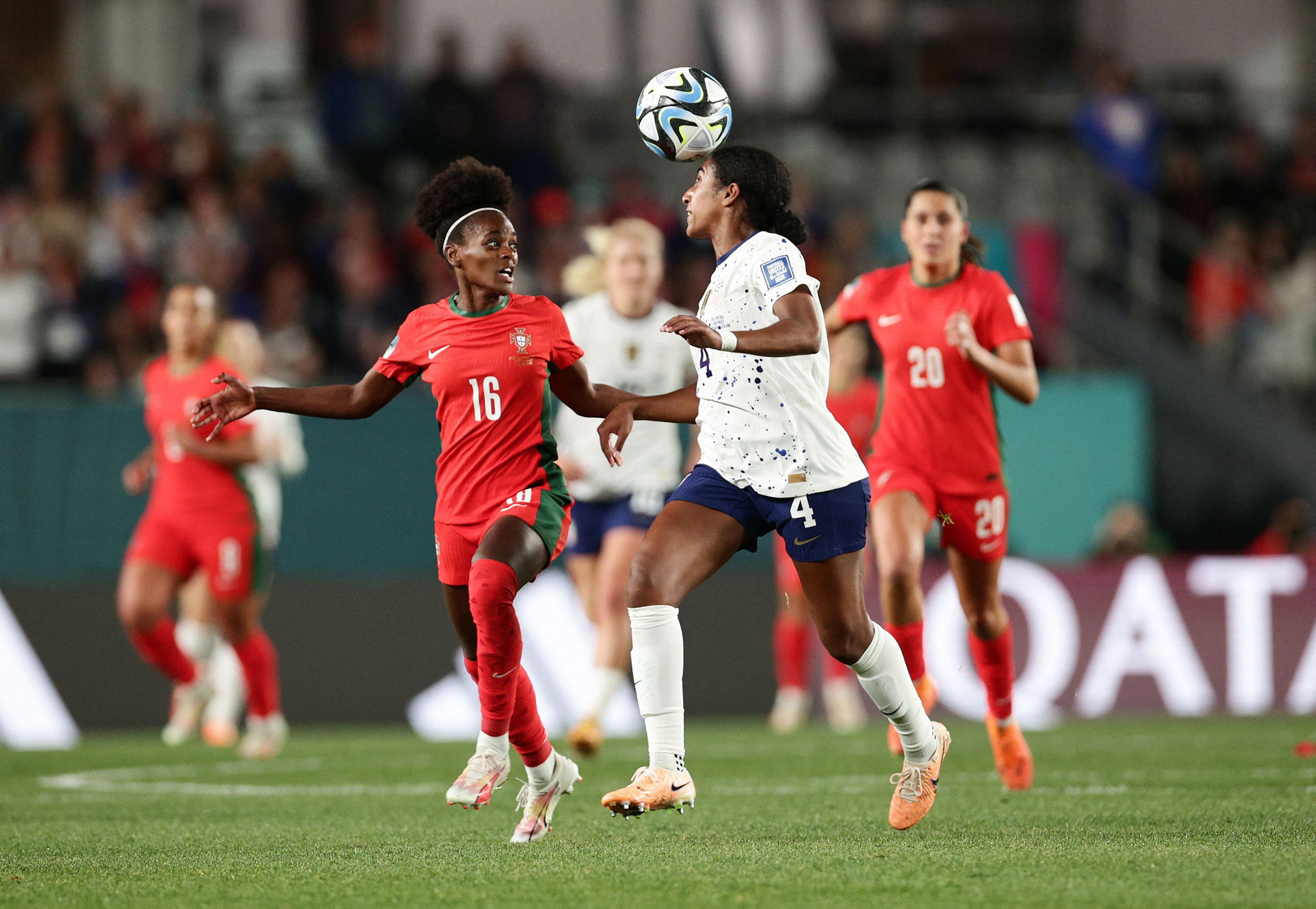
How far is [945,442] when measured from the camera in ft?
24.3

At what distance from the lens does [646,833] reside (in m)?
6.11

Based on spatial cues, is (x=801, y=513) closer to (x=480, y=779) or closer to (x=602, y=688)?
(x=480, y=779)

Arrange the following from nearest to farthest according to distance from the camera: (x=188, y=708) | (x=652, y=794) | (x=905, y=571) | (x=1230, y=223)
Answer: (x=652, y=794), (x=905, y=571), (x=188, y=708), (x=1230, y=223)

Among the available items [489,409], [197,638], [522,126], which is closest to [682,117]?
[489,409]

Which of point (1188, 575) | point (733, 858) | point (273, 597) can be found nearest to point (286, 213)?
point (273, 597)

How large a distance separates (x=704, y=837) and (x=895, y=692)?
80 centimetres

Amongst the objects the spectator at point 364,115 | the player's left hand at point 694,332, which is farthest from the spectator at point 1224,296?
the player's left hand at point 694,332

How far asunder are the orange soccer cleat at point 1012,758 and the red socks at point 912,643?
346mm

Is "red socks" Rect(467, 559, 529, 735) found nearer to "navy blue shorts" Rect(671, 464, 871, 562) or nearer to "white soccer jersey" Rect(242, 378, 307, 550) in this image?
"navy blue shorts" Rect(671, 464, 871, 562)

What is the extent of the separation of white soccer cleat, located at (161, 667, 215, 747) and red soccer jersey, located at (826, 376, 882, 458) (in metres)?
4.49

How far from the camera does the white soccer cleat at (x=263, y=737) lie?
1020 centimetres

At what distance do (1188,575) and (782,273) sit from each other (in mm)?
7969

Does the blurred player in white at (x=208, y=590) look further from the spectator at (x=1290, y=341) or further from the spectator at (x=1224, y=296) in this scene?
the spectator at (x=1290, y=341)

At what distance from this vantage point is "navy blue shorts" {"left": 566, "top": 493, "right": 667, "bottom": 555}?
29.8ft
